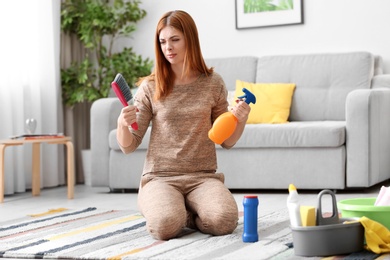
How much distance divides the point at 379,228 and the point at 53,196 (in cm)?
272

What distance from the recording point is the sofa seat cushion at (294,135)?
4238 mm

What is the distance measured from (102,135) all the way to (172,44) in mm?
1934

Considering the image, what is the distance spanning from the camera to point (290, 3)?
5.23 m

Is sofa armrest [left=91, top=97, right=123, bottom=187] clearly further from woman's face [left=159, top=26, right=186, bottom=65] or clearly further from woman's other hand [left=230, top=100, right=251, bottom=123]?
woman's other hand [left=230, top=100, right=251, bottom=123]

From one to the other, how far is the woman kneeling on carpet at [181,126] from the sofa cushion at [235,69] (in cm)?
208

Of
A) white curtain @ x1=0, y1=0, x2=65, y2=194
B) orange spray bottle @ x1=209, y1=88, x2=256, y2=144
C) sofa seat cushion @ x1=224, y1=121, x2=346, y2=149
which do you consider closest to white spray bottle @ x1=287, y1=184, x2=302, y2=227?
orange spray bottle @ x1=209, y1=88, x2=256, y2=144

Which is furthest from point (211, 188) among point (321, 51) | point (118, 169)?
point (321, 51)

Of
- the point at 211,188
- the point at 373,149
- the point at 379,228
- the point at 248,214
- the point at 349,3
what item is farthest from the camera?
the point at 349,3

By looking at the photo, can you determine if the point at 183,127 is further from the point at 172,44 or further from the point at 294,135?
the point at 294,135

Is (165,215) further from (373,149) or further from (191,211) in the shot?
(373,149)

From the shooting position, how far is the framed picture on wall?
5230 mm

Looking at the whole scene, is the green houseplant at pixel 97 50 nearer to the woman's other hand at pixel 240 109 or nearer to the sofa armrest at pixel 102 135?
the sofa armrest at pixel 102 135

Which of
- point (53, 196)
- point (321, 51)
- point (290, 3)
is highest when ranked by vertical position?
point (290, 3)

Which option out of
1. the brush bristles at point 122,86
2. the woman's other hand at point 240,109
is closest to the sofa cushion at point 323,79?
the woman's other hand at point 240,109
